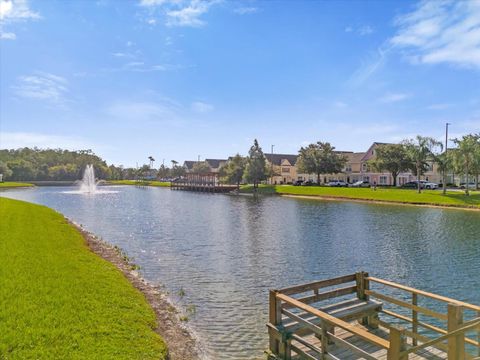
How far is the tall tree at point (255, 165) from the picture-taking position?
94812mm

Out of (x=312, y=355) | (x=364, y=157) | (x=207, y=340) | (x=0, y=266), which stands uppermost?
(x=364, y=157)

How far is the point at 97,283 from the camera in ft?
43.6

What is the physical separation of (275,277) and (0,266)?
37.6 feet

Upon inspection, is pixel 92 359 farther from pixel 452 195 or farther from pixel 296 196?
pixel 296 196

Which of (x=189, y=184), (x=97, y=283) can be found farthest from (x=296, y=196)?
(x=97, y=283)

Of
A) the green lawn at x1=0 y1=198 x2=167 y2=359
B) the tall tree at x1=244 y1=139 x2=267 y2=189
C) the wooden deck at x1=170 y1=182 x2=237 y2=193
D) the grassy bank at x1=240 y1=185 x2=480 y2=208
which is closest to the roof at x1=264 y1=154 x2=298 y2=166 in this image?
the wooden deck at x1=170 y1=182 x2=237 y2=193

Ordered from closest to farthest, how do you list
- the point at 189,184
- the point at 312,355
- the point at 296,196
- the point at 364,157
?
the point at 312,355 → the point at 296,196 → the point at 364,157 → the point at 189,184

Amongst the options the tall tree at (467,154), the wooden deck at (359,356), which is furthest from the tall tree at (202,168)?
the wooden deck at (359,356)

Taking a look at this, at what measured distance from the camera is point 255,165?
9481 cm

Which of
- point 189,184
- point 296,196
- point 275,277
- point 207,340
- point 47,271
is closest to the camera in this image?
point 207,340

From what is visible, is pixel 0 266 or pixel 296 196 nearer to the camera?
pixel 0 266

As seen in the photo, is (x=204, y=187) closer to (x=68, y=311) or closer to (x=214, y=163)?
(x=214, y=163)

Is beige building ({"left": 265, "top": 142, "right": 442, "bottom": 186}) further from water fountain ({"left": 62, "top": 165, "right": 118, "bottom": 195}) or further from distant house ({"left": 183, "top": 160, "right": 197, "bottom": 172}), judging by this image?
distant house ({"left": 183, "top": 160, "right": 197, "bottom": 172})

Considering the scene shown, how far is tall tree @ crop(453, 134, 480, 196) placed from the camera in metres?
59.6
